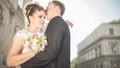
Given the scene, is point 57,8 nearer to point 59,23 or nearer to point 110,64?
point 59,23

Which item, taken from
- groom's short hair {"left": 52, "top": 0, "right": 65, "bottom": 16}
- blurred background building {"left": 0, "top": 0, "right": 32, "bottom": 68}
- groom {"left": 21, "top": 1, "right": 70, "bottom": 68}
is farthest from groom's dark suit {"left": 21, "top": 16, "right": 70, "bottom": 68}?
blurred background building {"left": 0, "top": 0, "right": 32, "bottom": 68}

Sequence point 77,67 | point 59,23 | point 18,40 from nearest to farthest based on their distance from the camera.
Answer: point 59,23
point 18,40
point 77,67

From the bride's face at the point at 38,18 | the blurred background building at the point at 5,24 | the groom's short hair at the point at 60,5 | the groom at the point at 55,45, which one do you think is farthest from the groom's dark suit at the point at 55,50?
Result: the blurred background building at the point at 5,24

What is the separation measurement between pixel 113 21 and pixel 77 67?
2770cm

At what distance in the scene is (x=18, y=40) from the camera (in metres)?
1.70

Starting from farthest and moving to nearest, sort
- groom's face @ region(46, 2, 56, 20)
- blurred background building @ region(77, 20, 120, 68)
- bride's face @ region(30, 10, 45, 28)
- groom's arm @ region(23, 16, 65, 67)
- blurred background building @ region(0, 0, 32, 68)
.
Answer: blurred background building @ region(77, 20, 120, 68)
blurred background building @ region(0, 0, 32, 68)
bride's face @ region(30, 10, 45, 28)
groom's face @ region(46, 2, 56, 20)
groom's arm @ region(23, 16, 65, 67)

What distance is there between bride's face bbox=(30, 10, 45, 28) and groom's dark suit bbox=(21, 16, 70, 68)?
12.7 inches

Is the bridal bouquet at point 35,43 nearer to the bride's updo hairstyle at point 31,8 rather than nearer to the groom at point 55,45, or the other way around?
the groom at point 55,45

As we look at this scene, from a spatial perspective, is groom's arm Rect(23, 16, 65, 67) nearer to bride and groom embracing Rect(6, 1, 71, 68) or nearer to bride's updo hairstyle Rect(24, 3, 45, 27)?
bride and groom embracing Rect(6, 1, 71, 68)

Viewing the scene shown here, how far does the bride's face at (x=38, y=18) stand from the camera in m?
1.93

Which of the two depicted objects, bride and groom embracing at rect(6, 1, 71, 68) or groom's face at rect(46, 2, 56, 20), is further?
groom's face at rect(46, 2, 56, 20)

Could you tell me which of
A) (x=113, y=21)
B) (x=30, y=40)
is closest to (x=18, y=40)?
(x=30, y=40)

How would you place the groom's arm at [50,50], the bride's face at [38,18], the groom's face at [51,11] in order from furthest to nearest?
the bride's face at [38,18] → the groom's face at [51,11] → the groom's arm at [50,50]

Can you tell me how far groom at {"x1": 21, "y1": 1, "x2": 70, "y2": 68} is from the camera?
4.83ft
